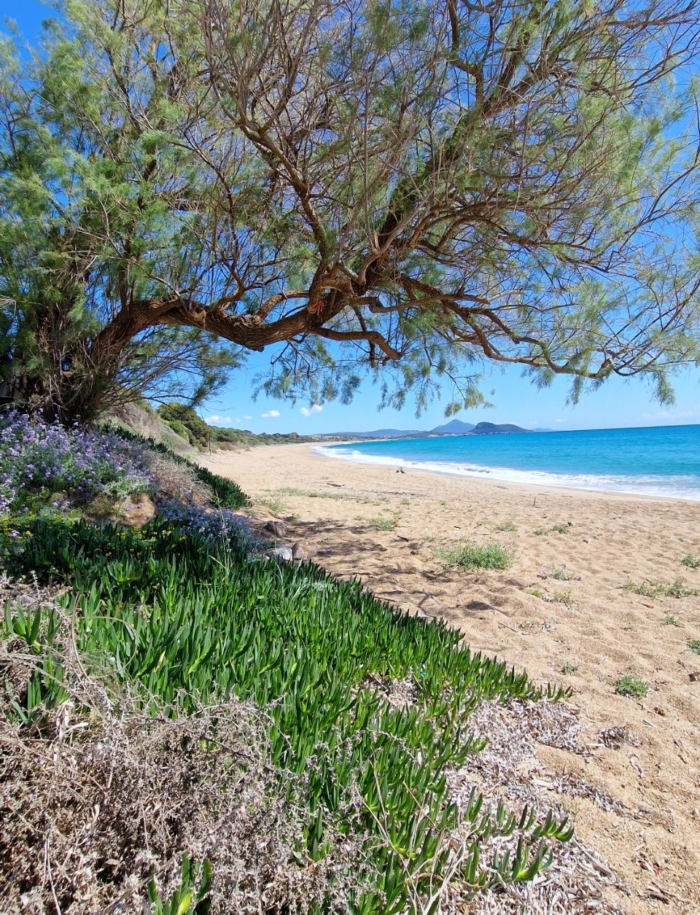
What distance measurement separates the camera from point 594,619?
161 inches

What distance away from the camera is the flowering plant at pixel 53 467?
4789 millimetres

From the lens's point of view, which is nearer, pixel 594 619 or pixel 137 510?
pixel 594 619

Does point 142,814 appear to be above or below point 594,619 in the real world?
above

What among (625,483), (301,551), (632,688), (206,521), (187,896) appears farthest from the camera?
(625,483)

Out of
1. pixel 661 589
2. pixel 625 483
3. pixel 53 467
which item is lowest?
pixel 661 589

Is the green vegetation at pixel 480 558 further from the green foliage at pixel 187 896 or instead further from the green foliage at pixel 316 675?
the green foliage at pixel 187 896

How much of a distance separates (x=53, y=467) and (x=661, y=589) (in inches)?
250

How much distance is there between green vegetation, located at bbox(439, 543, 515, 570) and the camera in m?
5.48

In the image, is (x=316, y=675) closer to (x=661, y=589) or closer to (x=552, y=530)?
(x=661, y=589)

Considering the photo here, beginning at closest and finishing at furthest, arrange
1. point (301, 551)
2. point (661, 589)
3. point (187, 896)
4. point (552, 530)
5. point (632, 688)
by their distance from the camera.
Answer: point (187, 896)
point (632, 688)
point (661, 589)
point (301, 551)
point (552, 530)

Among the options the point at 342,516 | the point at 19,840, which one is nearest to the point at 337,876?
the point at 19,840

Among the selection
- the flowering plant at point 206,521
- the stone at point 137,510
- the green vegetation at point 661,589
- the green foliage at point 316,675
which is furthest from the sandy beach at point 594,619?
the stone at point 137,510

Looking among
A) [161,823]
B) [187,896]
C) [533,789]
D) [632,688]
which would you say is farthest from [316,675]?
[632,688]

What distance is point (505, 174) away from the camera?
386 centimetres
